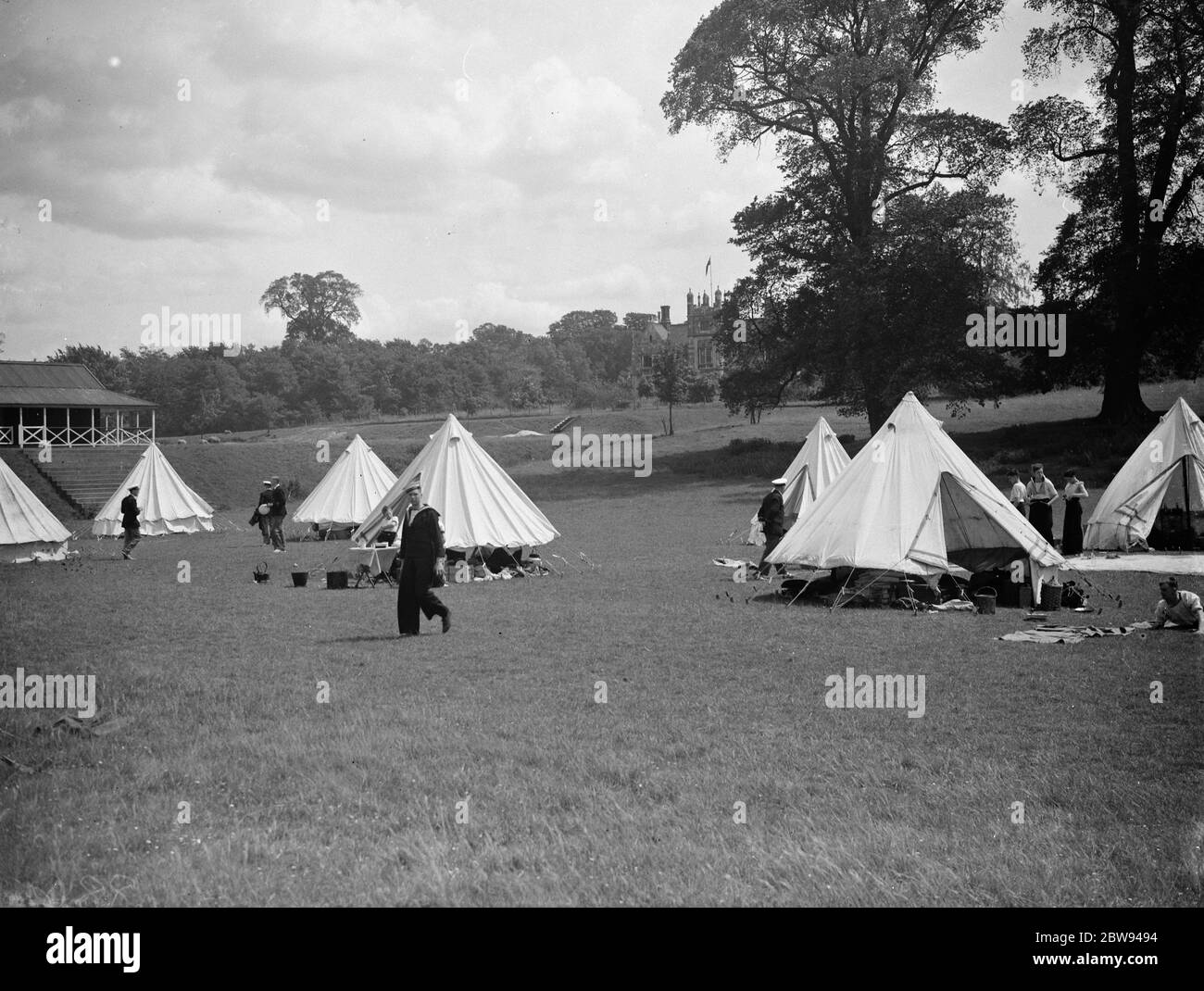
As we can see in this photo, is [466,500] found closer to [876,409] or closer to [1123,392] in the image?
[876,409]

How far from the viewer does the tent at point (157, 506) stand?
29078 mm

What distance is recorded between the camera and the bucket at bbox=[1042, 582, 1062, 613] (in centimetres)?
1313

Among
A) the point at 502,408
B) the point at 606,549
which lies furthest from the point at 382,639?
the point at 502,408

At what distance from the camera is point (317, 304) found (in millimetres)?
62406

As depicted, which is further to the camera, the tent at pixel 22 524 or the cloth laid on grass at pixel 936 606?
the tent at pixel 22 524

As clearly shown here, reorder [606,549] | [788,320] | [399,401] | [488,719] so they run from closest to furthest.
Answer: [488,719], [606,549], [788,320], [399,401]

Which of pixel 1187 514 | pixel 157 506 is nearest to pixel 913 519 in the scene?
pixel 1187 514

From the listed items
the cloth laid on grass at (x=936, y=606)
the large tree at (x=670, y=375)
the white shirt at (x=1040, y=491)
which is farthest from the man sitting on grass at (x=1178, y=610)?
the large tree at (x=670, y=375)

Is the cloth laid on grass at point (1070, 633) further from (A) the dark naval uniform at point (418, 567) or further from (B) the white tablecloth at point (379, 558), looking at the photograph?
(B) the white tablecloth at point (379, 558)

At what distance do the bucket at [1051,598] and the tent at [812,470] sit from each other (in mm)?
10805

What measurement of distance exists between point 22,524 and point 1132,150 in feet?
116
